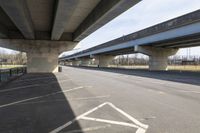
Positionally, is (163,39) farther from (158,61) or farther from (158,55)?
(158,61)

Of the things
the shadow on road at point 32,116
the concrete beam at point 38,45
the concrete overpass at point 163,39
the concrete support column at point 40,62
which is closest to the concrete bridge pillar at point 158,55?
the concrete overpass at point 163,39

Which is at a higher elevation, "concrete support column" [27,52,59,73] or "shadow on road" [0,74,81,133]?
"concrete support column" [27,52,59,73]

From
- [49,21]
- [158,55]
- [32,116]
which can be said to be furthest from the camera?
[158,55]

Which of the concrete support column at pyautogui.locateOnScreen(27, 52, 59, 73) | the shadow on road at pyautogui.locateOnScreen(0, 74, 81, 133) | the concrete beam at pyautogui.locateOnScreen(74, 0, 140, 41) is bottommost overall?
the shadow on road at pyautogui.locateOnScreen(0, 74, 81, 133)

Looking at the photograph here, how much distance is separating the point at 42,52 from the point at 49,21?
12251 mm

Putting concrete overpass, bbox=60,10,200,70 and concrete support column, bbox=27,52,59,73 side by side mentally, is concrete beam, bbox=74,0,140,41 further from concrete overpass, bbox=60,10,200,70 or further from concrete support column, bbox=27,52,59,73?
concrete support column, bbox=27,52,59,73

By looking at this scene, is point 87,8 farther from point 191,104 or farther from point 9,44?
point 9,44

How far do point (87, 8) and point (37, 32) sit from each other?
14468 millimetres

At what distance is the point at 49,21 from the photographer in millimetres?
21094

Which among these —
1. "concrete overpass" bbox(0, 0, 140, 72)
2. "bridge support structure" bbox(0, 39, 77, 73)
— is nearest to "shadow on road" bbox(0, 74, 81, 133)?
"concrete overpass" bbox(0, 0, 140, 72)

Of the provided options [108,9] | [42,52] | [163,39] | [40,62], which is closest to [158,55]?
[163,39]

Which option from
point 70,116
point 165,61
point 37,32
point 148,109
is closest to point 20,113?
point 70,116

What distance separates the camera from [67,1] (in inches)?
436

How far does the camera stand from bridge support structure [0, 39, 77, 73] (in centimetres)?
3144
